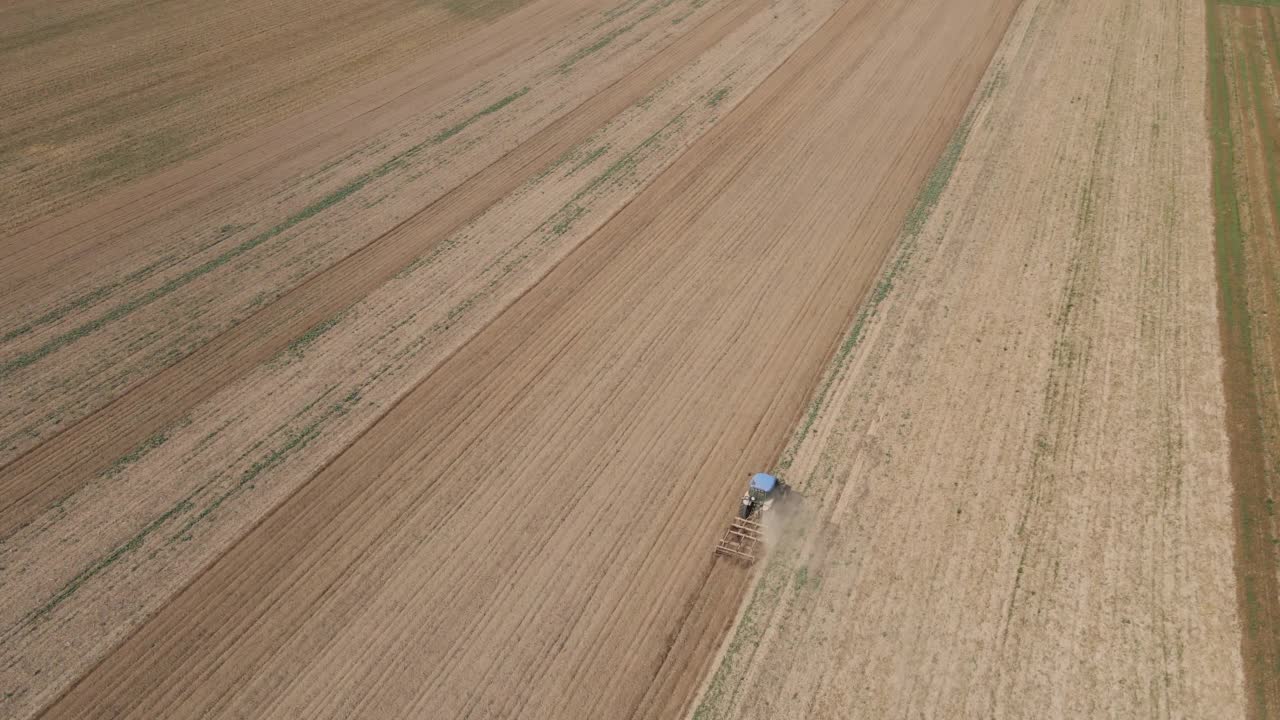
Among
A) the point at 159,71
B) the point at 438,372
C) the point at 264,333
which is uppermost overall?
the point at 159,71

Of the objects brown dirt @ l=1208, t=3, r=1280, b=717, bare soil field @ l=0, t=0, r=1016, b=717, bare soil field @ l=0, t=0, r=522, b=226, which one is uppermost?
bare soil field @ l=0, t=0, r=522, b=226

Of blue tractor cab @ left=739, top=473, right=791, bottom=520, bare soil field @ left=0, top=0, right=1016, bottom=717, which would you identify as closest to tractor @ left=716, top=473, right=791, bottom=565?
blue tractor cab @ left=739, top=473, right=791, bottom=520

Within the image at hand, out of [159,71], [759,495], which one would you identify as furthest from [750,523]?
[159,71]

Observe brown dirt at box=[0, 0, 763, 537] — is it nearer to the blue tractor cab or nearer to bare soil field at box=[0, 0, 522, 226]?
bare soil field at box=[0, 0, 522, 226]

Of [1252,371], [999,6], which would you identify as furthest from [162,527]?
[999,6]

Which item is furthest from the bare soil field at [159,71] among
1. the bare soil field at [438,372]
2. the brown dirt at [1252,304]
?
the brown dirt at [1252,304]

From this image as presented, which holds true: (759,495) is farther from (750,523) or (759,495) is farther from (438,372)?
(438,372)

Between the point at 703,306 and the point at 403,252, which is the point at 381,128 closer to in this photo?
the point at 403,252
